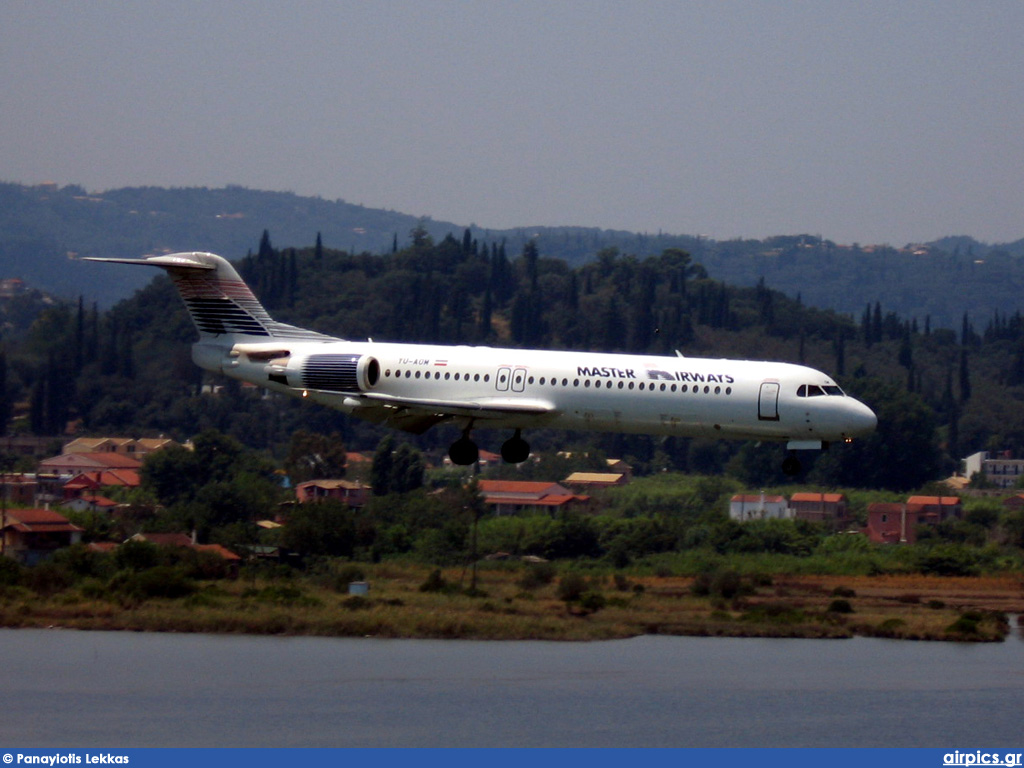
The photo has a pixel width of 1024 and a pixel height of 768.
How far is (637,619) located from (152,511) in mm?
37732

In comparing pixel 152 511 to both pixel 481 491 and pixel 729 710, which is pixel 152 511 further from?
pixel 729 710

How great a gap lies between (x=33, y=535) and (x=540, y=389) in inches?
1996

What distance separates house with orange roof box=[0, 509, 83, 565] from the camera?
283 feet

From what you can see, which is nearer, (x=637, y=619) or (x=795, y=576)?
(x=637, y=619)

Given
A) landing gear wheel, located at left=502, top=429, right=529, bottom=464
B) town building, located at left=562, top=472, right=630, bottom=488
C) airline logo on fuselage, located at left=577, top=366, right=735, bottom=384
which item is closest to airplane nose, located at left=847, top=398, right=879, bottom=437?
airline logo on fuselage, located at left=577, top=366, right=735, bottom=384

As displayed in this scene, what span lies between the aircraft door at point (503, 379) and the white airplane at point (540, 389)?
0.08 ft

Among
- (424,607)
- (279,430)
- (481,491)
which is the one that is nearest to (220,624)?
(424,607)

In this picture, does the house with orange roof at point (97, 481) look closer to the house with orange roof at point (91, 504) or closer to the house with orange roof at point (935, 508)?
the house with orange roof at point (91, 504)

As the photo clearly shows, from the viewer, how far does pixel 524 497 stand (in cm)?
11125

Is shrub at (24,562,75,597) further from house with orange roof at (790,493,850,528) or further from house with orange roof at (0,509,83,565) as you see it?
house with orange roof at (790,493,850,528)

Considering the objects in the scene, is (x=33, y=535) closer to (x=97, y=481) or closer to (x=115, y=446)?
(x=97, y=481)

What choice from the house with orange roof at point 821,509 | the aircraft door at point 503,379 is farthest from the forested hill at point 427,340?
the aircraft door at point 503,379

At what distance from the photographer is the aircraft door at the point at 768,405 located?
4178 centimetres

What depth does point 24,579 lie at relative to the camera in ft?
263
